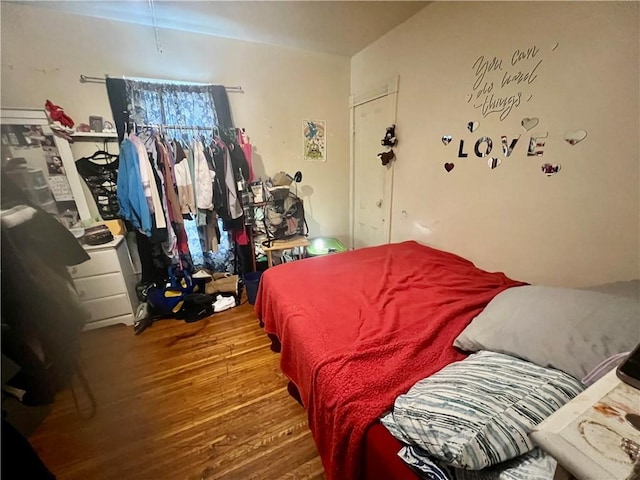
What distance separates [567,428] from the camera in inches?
15.4

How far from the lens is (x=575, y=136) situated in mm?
1305

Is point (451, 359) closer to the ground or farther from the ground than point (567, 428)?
closer to the ground

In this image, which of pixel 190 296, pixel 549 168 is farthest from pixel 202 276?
pixel 549 168

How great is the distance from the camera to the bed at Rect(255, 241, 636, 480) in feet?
2.63

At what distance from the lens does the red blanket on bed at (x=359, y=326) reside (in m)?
0.84

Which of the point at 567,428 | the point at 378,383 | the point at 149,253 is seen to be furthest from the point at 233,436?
the point at 149,253

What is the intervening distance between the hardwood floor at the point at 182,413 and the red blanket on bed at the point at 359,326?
323 millimetres

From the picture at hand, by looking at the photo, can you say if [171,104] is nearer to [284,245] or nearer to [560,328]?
[284,245]

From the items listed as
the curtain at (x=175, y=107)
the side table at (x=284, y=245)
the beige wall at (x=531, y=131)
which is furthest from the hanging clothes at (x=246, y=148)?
the beige wall at (x=531, y=131)

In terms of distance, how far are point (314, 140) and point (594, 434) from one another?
301 centimetres

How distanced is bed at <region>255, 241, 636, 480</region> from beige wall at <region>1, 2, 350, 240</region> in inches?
58.7

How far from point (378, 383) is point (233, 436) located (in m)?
0.91

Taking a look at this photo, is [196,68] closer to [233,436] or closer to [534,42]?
[534,42]

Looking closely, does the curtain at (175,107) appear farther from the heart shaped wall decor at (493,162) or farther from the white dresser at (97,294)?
the heart shaped wall decor at (493,162)
